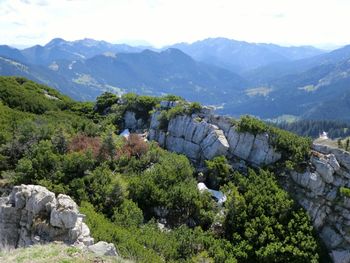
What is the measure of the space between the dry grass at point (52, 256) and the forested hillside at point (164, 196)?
16.4ft

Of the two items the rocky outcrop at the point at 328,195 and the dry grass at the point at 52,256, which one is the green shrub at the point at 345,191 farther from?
the dry grass at the point at 52,256

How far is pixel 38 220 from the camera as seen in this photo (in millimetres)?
29828

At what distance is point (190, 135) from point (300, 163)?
1443 cm

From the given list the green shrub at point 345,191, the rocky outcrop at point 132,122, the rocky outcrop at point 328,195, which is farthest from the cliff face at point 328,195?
the rocky outcrop at point 132,122

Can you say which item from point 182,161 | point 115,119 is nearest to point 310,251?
point 182,161

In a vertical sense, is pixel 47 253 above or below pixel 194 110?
below

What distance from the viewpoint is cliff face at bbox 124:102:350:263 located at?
1609 inches

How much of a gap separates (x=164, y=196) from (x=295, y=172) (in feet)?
49.0

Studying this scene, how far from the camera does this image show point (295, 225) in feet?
127

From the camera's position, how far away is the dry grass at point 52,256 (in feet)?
70.7

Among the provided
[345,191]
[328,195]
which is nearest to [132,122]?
[328,195]

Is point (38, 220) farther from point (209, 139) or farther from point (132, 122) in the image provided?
point (132, 122)

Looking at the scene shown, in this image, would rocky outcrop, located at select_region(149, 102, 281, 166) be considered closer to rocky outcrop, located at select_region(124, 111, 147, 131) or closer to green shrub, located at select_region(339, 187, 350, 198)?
rocky outcrop, located at select_region(124, 111, 147, 131)

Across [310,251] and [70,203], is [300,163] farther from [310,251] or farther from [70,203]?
[70,203]
